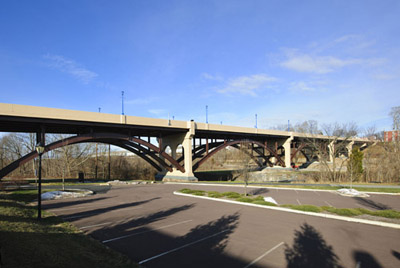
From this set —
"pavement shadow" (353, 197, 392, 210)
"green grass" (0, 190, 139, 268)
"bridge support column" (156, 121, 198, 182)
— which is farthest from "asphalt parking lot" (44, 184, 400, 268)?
"bridge support column" (156, 121, 198, 182)

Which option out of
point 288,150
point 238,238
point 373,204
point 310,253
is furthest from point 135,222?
point 288,150

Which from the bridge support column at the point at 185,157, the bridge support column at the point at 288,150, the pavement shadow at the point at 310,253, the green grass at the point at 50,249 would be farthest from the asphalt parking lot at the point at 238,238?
the bridge support column at the point at 288,150

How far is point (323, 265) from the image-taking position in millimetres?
5570

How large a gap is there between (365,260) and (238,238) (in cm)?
329

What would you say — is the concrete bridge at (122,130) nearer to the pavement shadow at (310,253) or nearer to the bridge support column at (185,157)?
the bridge support column at (185,157)

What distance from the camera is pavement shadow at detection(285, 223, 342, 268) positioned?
5.67m

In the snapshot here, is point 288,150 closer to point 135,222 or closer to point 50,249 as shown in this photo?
point 135,222

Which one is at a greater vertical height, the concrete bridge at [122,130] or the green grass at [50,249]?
the concrete bridge at [122,130]

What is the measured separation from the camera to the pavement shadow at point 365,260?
18.2ft

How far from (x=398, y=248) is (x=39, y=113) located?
1089 inches

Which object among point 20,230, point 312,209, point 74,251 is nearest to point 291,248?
point 312,209

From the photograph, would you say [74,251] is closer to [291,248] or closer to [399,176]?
[291,248]

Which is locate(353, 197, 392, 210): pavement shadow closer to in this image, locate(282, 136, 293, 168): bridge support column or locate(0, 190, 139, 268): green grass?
locate(0, 190, 139, 268): green grass

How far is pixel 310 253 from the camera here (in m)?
6.29
